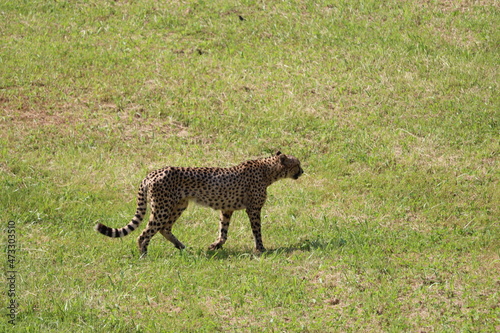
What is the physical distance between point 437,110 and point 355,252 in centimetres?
619

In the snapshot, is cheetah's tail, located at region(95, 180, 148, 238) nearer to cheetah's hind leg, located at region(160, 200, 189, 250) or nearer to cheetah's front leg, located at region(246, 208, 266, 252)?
cheetah's hind leg, located at region(160, 200, 189, 250)

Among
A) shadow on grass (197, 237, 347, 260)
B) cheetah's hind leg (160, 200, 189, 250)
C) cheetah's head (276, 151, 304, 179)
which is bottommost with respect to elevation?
shadow on grass (197, 237, 347, 260)

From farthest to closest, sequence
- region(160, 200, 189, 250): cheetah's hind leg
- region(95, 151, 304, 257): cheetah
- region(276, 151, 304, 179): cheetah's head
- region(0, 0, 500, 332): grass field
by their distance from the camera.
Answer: region(276, 151, 304, 179): cheetah's head
region(160, 200, 189, 250): cheetah's hind leg
region(95, 151, 304, 257): cheetah
region(0, 0, 500, 332): grass field

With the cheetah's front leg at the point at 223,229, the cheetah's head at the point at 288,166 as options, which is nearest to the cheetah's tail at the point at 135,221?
the cheetah's front leg at the point at 223,229

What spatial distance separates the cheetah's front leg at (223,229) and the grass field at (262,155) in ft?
0.56

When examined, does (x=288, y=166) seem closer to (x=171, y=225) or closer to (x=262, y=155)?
(x=171, y=225)

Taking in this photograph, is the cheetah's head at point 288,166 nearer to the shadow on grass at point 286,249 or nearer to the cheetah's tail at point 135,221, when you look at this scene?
the shadow on grass at point 286,249

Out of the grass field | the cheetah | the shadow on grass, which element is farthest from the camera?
the shadow on grass

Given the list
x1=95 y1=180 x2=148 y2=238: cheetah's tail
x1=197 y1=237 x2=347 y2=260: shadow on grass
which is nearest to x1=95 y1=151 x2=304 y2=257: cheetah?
x1=95 y1=180 x2=148 y2=238: cheetah's tail

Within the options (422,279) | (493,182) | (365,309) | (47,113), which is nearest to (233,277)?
(365,309)

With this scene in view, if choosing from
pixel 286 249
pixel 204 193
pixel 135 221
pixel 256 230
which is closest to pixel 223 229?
pixel 256 230

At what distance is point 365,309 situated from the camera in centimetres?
1034

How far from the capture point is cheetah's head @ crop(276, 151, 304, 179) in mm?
12711

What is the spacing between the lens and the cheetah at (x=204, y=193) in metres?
11.4
